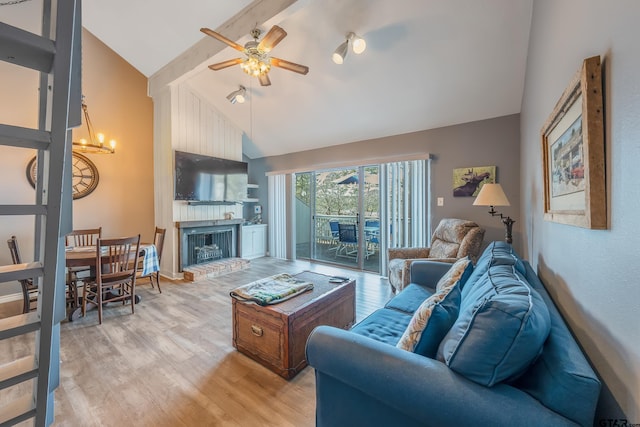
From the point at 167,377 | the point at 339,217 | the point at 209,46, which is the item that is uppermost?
the point at 209,46

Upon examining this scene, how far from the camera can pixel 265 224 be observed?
609cm

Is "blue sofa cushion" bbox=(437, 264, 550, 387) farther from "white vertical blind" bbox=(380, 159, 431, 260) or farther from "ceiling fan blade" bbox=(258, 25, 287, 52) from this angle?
"white vertical blind" bbox=(380, 159, 431, 260)

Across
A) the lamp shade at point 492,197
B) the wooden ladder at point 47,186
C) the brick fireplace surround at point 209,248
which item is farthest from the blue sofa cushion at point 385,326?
the brick fireplace surround at point 209,248

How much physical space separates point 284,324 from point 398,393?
106cm

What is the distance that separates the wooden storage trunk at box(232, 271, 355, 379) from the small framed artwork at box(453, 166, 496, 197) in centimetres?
241

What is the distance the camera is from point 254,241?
5.85 meters

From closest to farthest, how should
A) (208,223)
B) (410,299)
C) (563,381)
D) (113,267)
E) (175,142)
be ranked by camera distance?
(563,381) → (410,299) → (113,267) → (175,142) → (208,223)

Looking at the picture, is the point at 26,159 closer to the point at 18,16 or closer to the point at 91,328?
the point at 18,16

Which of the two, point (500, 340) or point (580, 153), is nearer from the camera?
point (500, 340)

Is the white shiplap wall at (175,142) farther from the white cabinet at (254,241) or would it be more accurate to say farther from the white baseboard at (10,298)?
the white baseboard at (10,298)

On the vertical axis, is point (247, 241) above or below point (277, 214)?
below

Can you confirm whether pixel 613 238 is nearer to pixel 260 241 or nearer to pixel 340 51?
pixel 340 51

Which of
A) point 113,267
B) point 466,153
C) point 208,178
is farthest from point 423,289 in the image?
point 208,178

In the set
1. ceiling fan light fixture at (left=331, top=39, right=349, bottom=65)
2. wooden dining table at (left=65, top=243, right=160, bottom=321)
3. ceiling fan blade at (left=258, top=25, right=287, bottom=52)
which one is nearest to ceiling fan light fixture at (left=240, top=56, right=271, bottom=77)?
ceiling fan blade at (left=258, top=25, right=287, bottom=52)
